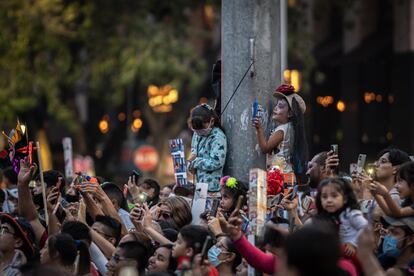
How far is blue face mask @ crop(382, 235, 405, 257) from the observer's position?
9.15 m

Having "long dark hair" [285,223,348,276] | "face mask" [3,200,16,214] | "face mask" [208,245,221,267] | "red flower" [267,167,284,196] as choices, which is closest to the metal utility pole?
"red flower" [267,167,284,196]

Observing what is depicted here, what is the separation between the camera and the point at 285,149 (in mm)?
11195

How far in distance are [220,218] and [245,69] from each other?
10.7 feet

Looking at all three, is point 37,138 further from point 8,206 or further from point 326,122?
point 8,206

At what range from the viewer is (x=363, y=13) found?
32.7m

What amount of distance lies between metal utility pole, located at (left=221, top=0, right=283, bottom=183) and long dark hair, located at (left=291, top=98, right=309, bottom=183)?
2.10 feet

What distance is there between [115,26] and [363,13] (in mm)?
6798

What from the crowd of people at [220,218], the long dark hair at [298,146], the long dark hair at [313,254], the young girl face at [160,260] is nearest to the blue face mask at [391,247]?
the crowd of people at [220,218]

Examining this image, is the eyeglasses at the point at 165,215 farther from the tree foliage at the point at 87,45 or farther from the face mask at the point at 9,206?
the tree foliage at the point at 87,45

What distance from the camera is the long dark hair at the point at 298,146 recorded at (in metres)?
11.1

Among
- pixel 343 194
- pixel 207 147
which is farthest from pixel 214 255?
pixel 207 147

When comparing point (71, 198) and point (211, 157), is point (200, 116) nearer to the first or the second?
point (211, 157)

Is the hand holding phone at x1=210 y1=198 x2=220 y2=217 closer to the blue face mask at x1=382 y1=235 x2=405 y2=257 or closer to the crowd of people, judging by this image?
the crowd of people

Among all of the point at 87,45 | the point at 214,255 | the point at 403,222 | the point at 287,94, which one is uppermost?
the point at 87,45
